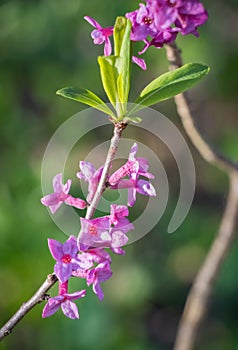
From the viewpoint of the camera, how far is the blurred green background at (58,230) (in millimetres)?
2164

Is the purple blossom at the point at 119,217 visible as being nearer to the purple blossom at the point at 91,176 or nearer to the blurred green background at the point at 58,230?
the purple blossom at the point at 91,176

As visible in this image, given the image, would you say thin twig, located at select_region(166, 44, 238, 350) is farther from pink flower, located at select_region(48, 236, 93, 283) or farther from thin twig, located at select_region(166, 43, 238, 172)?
pink flower, located at select_region(48, 236, 93, 283)

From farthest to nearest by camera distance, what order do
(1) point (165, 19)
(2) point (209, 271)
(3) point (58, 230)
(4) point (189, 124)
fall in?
(3) point (58, 230), (2) point (209, 271), (4) point (189, 124), (1) point (165, 19)

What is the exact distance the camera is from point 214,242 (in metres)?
1.43

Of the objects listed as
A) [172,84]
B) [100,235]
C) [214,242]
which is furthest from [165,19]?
[214,242]

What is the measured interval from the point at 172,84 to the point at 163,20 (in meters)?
0.10

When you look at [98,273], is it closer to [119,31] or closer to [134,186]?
[134,186]

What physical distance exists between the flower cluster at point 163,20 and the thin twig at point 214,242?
1.20 feet

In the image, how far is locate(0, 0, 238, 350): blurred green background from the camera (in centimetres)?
216

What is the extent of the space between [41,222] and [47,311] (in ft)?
5.16

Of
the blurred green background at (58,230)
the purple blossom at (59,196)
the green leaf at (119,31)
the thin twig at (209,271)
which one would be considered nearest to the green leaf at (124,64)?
the green leaf at (119,31)

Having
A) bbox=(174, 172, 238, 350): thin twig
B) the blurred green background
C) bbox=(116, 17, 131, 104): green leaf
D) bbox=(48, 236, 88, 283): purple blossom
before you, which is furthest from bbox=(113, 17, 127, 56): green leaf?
the blurred green background

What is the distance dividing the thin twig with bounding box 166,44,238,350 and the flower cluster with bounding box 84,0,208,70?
364 mm

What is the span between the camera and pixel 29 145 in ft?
8.82
